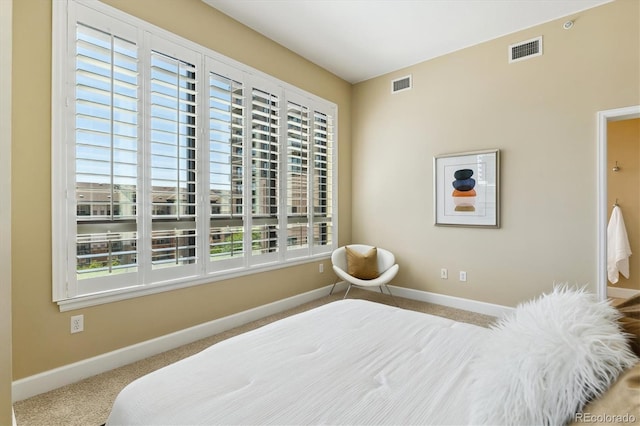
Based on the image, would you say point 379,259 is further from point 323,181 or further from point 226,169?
point 226,169

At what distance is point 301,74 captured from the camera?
3.91 m

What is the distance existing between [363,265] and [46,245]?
9.97ft

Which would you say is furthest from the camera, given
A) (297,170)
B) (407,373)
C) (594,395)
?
(297,170)

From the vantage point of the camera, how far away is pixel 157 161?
8.30 feet

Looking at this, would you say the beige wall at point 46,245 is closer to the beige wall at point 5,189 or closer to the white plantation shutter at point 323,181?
the beige wall at point 5,189

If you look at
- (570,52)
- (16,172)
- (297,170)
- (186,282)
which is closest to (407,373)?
(186,282)

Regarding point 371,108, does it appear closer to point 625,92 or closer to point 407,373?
point 625,92

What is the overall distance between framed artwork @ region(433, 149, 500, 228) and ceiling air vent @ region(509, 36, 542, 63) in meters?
0.99

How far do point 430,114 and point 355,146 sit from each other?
1176 millimetres

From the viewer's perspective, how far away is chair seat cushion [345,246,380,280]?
155 inches

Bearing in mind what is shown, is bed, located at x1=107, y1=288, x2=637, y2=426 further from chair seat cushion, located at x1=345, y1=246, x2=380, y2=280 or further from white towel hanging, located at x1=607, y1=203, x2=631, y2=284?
white towel hanging, located at x1=607, y1=203, x2=631, y2=284

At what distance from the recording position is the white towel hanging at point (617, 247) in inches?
157

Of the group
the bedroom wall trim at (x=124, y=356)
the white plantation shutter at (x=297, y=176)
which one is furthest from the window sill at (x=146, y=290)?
the white plantation shutter at (x=297, y=176)

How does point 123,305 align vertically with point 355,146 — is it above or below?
Result: below
